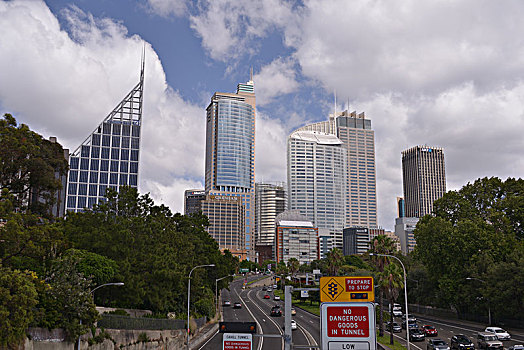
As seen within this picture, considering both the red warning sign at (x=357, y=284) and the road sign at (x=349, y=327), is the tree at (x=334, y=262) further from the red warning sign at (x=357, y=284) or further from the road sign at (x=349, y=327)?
the road sign at (x=349, y=327)

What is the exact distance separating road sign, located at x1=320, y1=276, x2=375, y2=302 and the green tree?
18909 mm

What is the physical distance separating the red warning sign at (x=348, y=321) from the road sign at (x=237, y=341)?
3635 millimetres

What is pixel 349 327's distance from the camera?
13.6 meters

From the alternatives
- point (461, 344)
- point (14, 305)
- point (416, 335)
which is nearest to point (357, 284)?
point (14, 305)

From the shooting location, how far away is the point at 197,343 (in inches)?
2279

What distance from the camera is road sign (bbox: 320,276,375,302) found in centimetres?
1708

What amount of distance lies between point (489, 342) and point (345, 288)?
38637 millimetres

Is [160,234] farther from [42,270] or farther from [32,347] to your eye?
[32,347]

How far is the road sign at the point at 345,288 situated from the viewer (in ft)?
56.0

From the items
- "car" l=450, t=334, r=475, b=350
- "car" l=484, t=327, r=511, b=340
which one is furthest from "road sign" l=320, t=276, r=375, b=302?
"car" l=484, t=327, r=511, b=340

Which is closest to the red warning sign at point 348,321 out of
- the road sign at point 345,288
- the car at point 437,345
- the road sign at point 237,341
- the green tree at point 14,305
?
the road sign at point 345,288

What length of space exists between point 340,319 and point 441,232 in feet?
216

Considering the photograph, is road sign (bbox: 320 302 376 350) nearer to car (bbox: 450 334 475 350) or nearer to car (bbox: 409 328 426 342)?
car (bbox: 450 334 475 350)

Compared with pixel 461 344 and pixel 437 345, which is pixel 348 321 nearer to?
pixel 437 345
